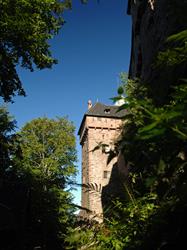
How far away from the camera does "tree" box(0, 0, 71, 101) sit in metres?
12.2

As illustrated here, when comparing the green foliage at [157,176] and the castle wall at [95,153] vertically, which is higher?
the castle wall at [95,153]

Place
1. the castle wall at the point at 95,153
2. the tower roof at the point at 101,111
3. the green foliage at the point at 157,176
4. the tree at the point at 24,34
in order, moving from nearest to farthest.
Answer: the green foliage at the point at 157,176 → the tree at the point at 24,34 → the castle wall at the point at 95,153 → the tower roof at the point at 101,111

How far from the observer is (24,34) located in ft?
41.0

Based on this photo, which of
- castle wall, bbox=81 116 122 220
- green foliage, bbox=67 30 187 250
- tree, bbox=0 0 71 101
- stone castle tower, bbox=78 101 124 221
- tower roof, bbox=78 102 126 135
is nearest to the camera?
green foliage, bbox=67 30 187 250

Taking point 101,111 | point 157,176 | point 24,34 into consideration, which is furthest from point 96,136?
point 157,176

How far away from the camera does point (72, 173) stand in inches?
Answer: 1204

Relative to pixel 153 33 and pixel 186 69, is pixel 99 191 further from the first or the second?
pixel 153 33

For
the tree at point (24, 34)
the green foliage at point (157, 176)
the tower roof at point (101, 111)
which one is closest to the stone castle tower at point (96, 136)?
the tower roof at point (101, 111)

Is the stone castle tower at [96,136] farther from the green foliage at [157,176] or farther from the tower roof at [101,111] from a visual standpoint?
the green foliage at [157,176]

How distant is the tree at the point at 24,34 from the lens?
12172 mm

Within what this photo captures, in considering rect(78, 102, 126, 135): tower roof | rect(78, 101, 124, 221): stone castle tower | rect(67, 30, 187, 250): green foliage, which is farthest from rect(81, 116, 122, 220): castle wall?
rect(67, 30, 187, 250): green foliage

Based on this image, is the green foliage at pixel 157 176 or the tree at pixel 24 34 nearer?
the green foliage at pixel 157 176

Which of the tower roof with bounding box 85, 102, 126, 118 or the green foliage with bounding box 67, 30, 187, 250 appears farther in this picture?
the tower roof with bounding box 85, 102, 126, 118

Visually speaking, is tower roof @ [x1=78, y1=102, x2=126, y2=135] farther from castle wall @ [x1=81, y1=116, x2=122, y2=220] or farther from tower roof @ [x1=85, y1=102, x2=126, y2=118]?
castle wall @ [x1=81, y1=116, x2=122, y2=220]
